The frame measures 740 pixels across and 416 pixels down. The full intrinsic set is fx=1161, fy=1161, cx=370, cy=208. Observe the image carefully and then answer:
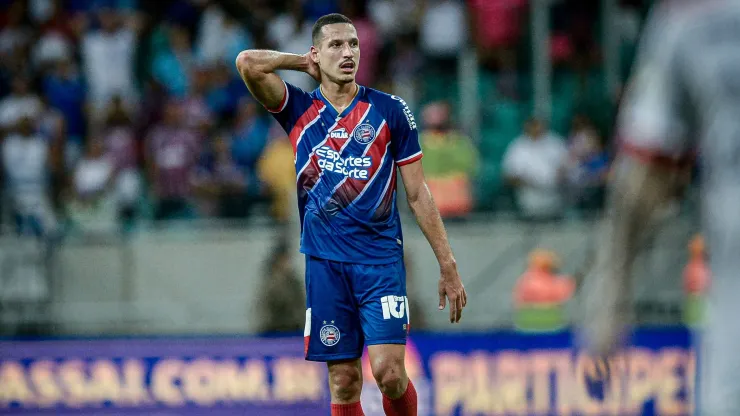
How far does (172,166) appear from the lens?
47.1 feet

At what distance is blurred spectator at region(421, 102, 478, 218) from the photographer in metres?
13.6

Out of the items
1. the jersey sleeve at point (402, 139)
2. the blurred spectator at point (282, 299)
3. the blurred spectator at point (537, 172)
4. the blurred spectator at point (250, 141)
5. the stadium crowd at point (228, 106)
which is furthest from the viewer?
the blurred spectator at point (250, 141)

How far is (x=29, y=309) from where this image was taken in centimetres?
1351

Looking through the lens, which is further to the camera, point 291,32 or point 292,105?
point 291,32

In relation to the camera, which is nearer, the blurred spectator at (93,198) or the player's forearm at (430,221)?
the player's forearm at (430,221)

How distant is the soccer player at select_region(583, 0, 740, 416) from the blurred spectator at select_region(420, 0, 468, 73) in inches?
491

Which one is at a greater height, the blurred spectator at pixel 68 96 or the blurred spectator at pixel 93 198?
the blurred spectator at pixel 68 96

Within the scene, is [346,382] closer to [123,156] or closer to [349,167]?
[349,167]

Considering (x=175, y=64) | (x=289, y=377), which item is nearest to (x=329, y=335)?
(x=289, y=377)

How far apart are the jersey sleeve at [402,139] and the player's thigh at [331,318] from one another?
2.40 ft

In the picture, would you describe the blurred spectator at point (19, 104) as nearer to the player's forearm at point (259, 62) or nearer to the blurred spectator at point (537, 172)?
the blurred spectator at point (537, 172)

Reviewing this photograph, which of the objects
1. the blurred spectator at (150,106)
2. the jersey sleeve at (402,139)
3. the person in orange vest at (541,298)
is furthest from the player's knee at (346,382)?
the blurred spectator at (150,106)

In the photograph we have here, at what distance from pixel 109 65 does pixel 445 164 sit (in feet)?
16.6

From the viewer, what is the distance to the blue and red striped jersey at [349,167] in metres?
6.68
